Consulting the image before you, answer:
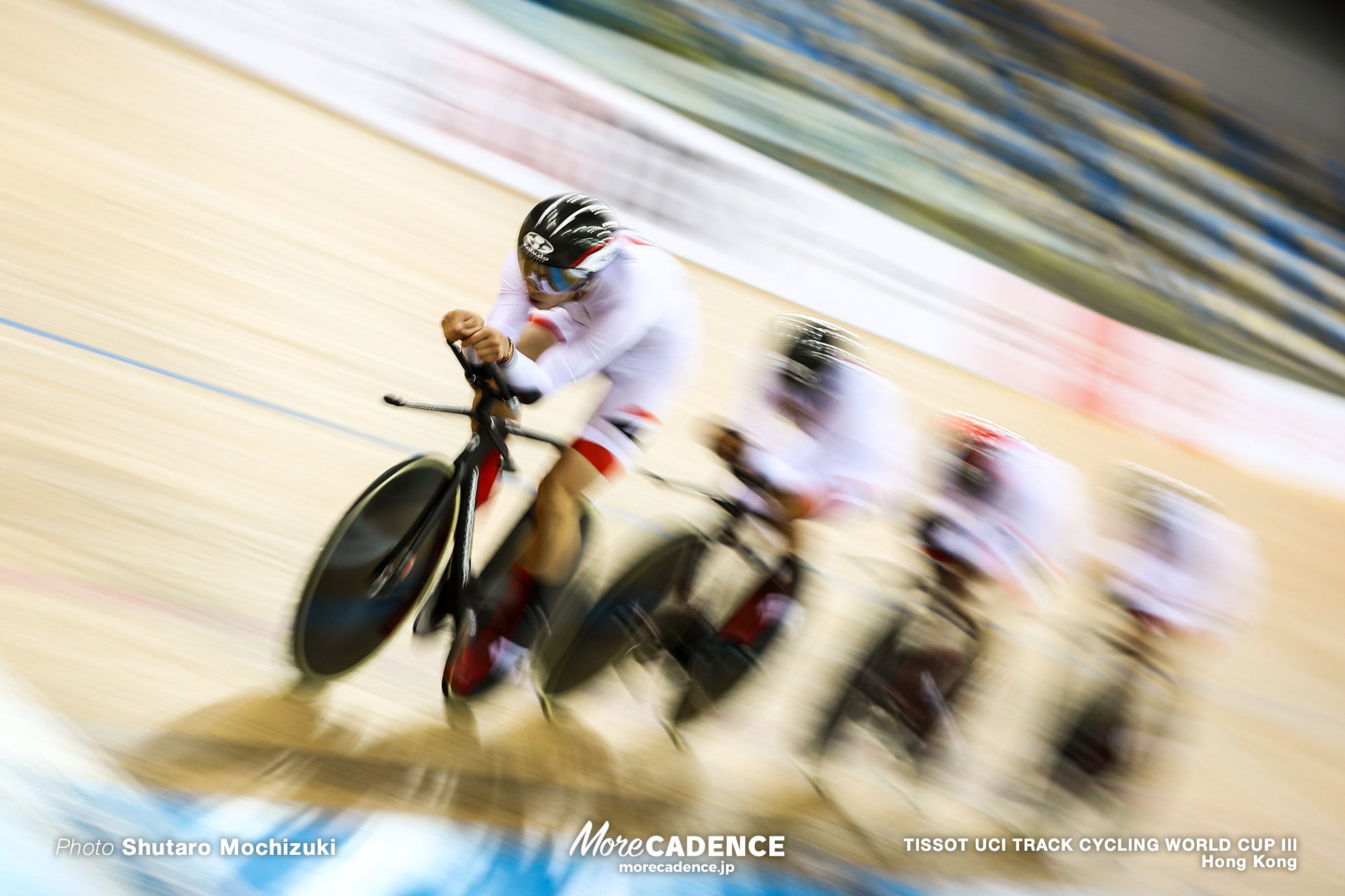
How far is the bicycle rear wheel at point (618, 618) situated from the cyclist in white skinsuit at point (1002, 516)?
0.71 metres

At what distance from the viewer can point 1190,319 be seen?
9992mm

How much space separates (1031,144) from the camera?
35.4 feet

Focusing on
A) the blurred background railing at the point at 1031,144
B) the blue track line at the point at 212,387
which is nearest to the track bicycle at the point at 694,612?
the blue track line at the point at 212,387

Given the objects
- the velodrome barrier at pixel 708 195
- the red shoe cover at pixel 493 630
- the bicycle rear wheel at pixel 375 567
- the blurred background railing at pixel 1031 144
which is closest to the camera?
the bicycle rear wheel at pixel 375 567

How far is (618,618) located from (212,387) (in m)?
1.80

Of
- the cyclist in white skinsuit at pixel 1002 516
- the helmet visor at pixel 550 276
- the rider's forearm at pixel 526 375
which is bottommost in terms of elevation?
the cyclist in white skinsuit at pixel 1002 516

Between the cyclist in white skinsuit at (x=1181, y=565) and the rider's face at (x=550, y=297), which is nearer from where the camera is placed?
the rider's face at (x=550, y=297)

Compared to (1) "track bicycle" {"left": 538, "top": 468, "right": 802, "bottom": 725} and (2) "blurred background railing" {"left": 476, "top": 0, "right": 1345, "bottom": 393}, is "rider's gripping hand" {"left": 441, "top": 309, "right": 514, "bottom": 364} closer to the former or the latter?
(1) "track bicycle" {"left": 538, "top": 468, "right": 802, "bottom": 725}

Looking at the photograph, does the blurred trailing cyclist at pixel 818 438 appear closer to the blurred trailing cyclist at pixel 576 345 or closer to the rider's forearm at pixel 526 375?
the blurred trailing cyclist at pixel 576 345

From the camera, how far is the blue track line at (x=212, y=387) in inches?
126

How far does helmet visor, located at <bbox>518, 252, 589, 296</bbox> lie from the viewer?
2088 mm

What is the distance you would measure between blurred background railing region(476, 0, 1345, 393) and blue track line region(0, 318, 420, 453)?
14.0 feet

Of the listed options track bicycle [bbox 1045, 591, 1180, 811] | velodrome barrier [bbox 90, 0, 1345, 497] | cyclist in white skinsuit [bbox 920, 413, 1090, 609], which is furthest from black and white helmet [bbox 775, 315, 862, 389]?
velodrome barrier [bbox 90, 0, 1345, 497]

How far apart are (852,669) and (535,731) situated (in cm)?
89
